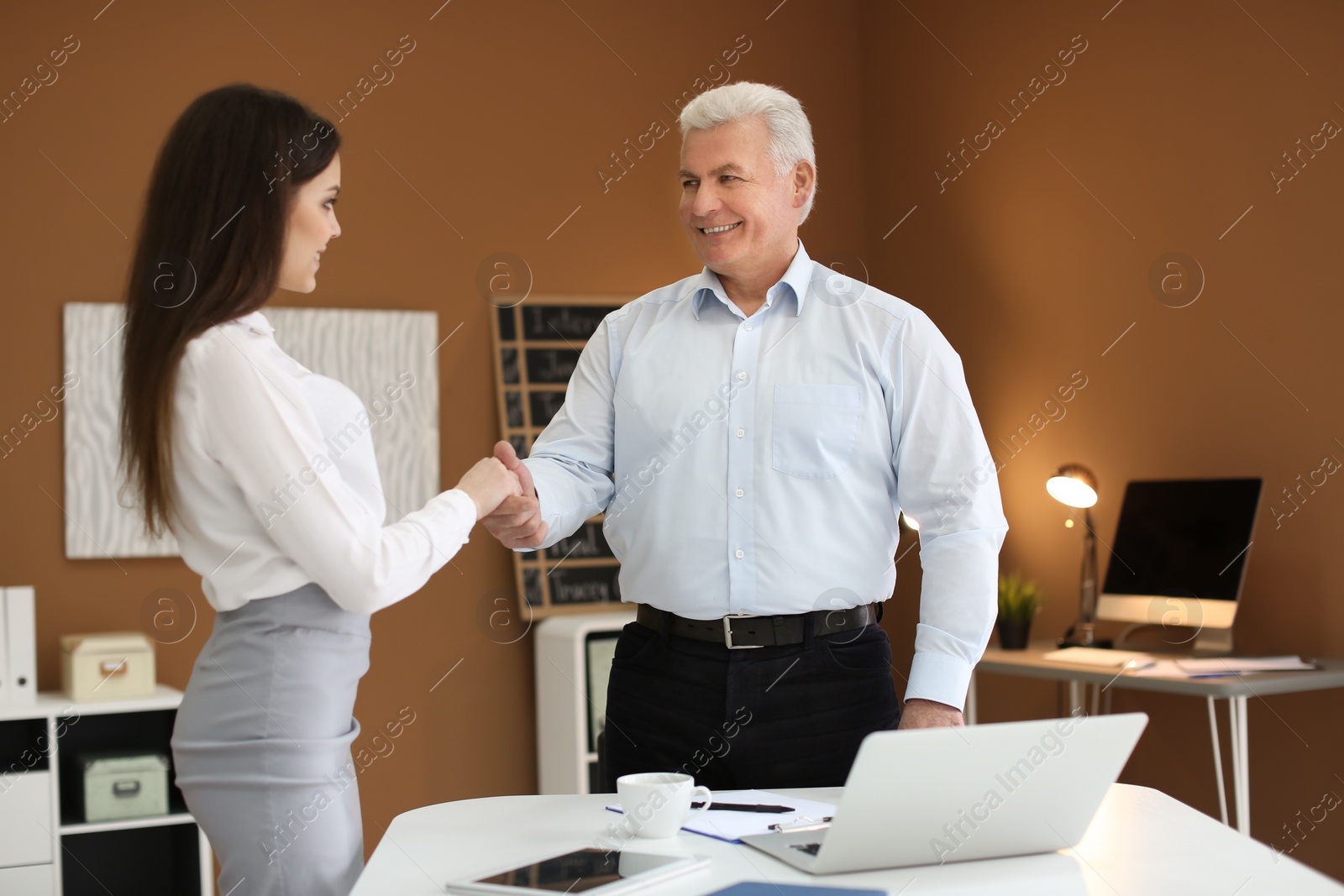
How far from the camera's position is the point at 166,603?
386 cm

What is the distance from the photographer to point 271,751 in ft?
4.88

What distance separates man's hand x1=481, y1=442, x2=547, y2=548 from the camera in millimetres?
2107

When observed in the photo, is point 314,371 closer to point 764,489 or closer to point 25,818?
point 25,818

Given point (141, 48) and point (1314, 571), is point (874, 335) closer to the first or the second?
point (1314, 571)

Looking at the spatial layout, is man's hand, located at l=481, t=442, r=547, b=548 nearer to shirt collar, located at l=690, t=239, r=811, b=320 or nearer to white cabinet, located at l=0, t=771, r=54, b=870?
shirt collar, located at l=690, t=239, r=811, b=320

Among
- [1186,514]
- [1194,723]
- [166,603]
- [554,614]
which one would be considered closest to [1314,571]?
[1186,514]

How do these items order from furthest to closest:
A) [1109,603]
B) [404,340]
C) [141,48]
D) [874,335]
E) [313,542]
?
[404,340] < [141,48] < [1109,603] < [874,335] < [313,542]

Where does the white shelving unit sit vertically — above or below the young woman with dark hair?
below

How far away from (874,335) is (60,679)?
2781 mm

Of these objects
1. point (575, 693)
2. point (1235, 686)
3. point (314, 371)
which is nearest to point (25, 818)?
point (314, 371)

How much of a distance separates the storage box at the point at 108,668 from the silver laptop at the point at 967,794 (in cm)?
257

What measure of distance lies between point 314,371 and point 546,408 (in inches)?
34.3

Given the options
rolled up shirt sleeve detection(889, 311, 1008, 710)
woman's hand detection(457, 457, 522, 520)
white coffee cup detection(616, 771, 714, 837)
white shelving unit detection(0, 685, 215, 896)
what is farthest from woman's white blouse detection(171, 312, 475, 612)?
white shelving unit detection(0, 685, 215, 896)

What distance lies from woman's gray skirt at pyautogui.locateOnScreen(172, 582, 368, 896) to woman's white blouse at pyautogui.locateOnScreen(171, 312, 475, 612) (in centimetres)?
5
